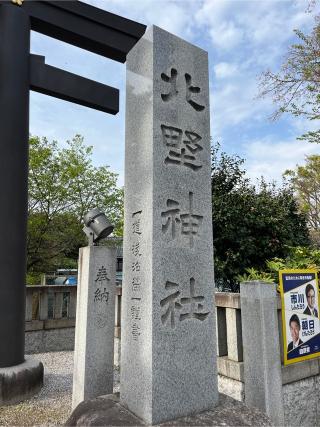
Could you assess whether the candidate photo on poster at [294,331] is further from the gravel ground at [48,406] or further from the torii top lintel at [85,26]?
the torii top lintel at [85,26]

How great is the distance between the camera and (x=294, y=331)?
4449 mm

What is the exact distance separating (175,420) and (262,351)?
1.38 m

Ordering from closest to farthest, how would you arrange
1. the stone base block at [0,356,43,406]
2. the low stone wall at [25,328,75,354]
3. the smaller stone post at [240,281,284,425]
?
the smaller stone post at [240,281,284,425] < the stone base block at [0,356,43,406] < the low stone wall at [25,328,75,354]

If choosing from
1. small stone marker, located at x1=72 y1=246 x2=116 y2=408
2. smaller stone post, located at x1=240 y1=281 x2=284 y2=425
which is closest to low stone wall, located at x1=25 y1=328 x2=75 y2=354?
small stone marker, located at x1=72 y1=246 x2=116 y2=408

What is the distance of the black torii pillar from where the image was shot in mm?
4965

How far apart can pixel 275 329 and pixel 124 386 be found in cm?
185

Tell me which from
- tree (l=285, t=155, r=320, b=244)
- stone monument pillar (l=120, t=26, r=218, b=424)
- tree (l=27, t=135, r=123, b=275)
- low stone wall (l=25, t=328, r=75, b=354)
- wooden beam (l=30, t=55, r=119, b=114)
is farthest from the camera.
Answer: tree (l=285, t=155, r=320, b=244)

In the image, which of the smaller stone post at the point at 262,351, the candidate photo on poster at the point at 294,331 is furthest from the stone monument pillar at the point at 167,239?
the candidate photo on poster at the point at 294,331

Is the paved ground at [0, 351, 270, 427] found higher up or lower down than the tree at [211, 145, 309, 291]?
lower down

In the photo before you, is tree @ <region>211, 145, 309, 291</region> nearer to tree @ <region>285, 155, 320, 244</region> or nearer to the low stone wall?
the low stone wall

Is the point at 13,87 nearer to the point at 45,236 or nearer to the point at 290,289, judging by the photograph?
the point at 290,289

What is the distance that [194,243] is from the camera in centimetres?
332

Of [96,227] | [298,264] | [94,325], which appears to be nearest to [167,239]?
[96,227]

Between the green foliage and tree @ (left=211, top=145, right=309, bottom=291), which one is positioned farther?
tree @ (left=211, top=145, right=309, bottom=291)
